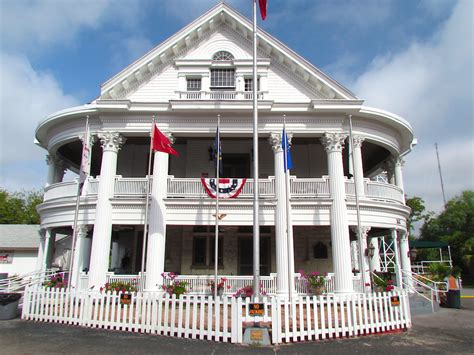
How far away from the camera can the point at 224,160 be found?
19469mm

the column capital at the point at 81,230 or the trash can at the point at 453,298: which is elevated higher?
the column capital at the point at 81,230

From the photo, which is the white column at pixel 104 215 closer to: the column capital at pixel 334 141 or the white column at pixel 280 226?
the white column at pixel 280 226

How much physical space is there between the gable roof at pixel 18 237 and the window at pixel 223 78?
22.0 meters

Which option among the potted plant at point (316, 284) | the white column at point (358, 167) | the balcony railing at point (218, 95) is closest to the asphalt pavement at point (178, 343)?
the potted plant at point (316, 284)

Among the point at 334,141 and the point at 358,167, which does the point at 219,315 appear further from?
the point at 358,167

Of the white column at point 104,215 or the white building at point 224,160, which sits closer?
the white column at point 104,215

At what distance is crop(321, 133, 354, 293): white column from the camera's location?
48.1 ft

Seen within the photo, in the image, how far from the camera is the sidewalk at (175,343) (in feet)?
26.0

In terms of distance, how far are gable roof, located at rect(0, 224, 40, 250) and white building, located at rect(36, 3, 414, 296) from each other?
1432 centimetres

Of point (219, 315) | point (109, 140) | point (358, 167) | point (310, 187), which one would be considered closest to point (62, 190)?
point (109, 140)

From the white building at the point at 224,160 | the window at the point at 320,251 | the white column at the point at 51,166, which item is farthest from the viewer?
the white column at the point at 51,166

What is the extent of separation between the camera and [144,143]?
19.6 metres

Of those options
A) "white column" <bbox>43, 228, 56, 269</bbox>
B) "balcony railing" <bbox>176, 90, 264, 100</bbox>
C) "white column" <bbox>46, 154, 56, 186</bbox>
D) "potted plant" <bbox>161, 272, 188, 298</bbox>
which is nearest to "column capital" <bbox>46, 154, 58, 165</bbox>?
"white column" <bbox>46, 154, 56, 186</bbox>

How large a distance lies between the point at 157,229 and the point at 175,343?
706 cm
